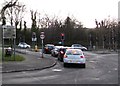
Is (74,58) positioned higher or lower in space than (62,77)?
higher

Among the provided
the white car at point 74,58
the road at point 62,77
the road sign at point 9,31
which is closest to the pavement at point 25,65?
the road at point 62,77

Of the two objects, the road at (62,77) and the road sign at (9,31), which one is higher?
the road sign at (9,31)

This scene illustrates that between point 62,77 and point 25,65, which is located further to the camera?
point 25,65

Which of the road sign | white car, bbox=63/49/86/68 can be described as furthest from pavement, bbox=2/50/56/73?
the road sign

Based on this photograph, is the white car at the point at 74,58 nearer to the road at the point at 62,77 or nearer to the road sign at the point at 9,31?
the road at the point at 62,77

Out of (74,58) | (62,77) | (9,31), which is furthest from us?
(9,31)

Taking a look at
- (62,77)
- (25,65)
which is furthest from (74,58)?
(62,77)

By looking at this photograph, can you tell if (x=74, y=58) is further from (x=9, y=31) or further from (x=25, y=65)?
(x=9, y=31)

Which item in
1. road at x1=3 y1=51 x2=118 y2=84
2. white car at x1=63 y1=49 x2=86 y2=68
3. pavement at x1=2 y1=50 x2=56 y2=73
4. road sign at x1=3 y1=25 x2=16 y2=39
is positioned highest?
road sign at x1=3 y1=25 x2=16 y2=39

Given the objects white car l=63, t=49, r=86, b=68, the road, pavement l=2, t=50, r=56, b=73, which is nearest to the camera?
the road

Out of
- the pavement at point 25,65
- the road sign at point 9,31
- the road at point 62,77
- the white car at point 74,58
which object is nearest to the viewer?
the road at point 62,77

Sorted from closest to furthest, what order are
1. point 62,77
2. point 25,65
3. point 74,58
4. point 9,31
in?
point 62,77 < point 25,65 < point 74,58 < point 9,31

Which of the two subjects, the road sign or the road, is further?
the road sign

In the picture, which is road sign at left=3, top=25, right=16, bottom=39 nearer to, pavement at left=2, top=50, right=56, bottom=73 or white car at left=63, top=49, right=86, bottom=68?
pavement at left=2, top=50, right=56, bottom=73
